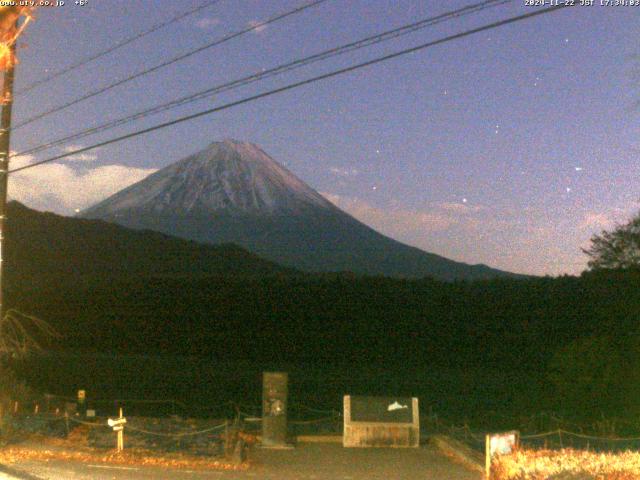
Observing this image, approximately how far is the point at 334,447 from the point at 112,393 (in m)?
32.9

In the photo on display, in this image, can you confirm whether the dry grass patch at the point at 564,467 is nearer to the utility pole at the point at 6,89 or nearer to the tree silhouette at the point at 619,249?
the utility pole at the point at 6,89

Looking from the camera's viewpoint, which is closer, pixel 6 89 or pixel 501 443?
pixel 501 443

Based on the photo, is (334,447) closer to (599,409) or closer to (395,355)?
(599,409)

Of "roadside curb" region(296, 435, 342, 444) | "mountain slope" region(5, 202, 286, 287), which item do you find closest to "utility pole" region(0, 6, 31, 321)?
"roadside curb" region(296, 435, 342, 444)

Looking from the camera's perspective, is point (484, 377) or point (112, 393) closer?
point (112, 393)

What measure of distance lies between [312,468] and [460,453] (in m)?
3.45

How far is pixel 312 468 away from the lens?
54.3ft

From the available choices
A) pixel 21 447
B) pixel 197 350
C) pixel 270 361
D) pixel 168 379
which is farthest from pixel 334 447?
pixel 197 350

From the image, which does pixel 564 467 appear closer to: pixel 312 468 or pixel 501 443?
pixel 501 443

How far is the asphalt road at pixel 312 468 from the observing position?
14297 millimetres

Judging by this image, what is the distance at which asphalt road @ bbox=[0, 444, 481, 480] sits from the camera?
46.9 feet

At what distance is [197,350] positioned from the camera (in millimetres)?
81562

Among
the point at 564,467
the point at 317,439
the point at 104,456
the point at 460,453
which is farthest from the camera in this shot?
the point at 317,439

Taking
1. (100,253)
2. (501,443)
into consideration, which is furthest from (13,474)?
(100,253)
